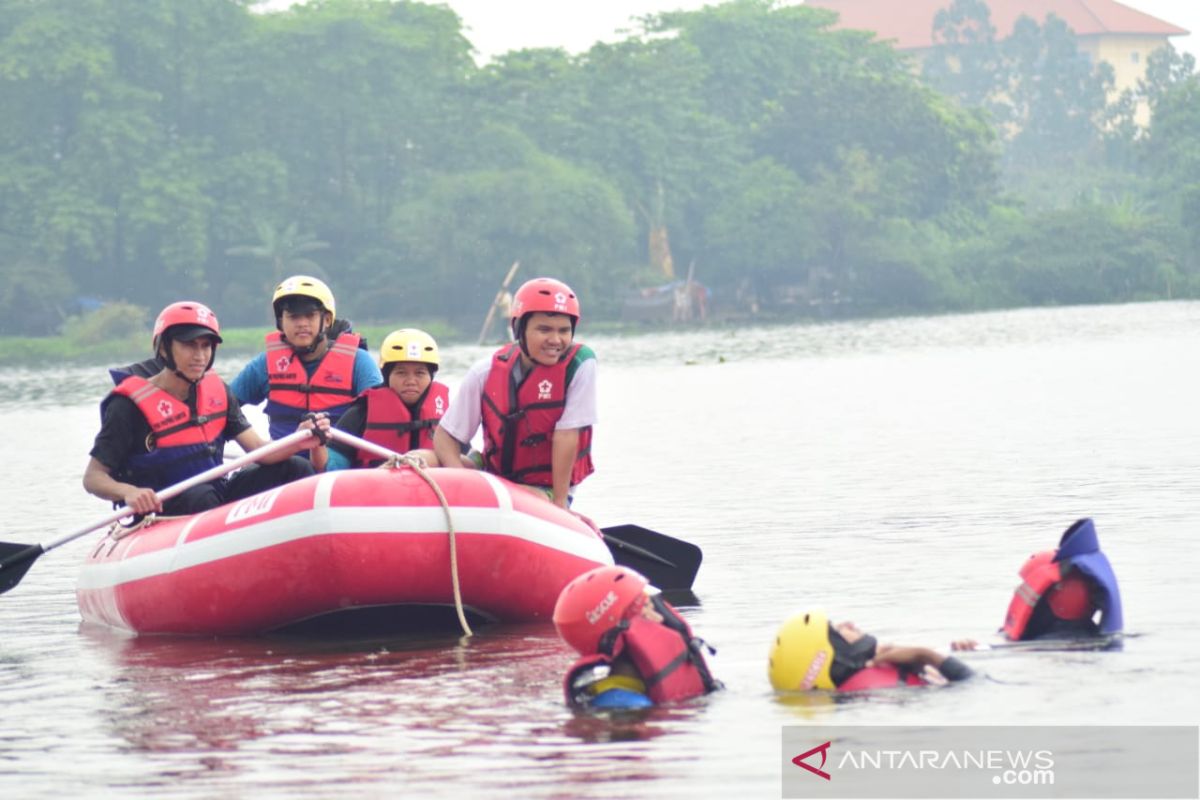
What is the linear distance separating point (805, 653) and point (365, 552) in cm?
213

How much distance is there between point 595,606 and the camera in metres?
6.95

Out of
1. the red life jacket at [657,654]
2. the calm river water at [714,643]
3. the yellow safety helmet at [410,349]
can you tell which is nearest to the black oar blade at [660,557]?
the calm river water at [714,643]

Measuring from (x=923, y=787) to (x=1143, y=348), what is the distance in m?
29.3

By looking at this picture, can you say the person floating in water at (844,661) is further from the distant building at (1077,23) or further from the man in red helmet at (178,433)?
the distant building at (1077,23)

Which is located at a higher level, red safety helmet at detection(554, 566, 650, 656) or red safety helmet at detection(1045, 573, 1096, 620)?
red safety helmet at detection(554, 566, 650, 656)

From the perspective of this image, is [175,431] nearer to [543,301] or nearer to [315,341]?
[315,341]

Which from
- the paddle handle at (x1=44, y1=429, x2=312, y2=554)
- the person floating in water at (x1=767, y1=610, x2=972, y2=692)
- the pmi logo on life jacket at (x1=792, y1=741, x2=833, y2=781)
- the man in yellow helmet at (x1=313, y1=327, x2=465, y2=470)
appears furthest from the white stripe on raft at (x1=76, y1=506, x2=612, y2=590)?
the pmi logo on life jacket at (x1=792, y1=741, x2=833, y2=781)

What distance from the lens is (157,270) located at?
62875mm

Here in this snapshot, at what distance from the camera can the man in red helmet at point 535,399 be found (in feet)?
28.7

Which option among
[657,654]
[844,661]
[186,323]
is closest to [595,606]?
[657,654]

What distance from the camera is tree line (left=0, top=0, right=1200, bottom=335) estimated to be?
61.1m

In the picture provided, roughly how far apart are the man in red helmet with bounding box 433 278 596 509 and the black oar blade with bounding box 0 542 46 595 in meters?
2.17

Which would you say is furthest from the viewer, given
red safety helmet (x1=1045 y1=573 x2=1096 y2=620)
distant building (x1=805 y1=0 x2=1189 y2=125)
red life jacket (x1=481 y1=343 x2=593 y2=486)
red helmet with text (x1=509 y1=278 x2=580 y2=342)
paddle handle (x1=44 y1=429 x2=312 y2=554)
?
distant building (x1=805 y1=0 x2=1189 y2=125)

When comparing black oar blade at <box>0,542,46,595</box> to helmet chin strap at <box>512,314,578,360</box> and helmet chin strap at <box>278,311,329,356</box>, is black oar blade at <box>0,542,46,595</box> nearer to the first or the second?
helmet chin strap at <box>278,311,329,356</box>
